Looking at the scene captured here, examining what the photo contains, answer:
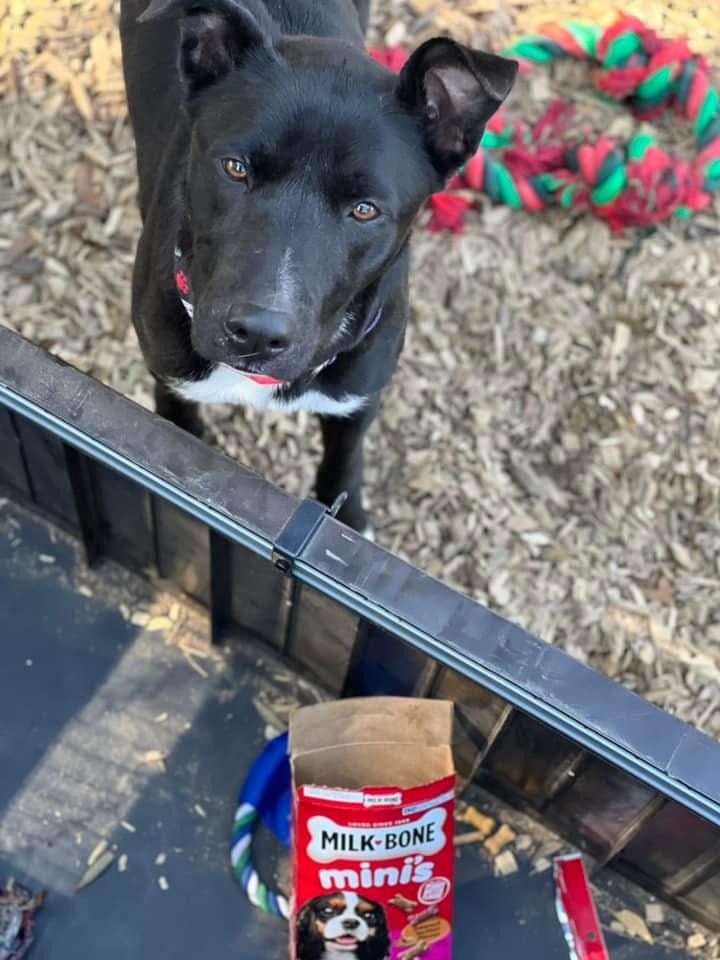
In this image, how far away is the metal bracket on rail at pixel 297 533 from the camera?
6.34ft

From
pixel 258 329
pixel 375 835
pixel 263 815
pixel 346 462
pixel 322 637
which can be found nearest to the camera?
pixel 258 329

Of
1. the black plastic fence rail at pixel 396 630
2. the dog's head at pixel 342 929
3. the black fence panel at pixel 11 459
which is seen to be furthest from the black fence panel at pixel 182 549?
the dog's head at pixel 342 929

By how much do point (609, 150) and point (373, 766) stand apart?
6.76 ft

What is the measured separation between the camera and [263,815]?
8.04ft

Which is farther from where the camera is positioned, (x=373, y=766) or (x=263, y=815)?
(x=263, y=815)

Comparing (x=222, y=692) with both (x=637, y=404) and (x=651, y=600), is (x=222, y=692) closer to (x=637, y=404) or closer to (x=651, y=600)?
(x=651, y=600)

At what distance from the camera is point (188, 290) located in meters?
1.94

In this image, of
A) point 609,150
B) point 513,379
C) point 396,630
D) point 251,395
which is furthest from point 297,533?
point 609,150

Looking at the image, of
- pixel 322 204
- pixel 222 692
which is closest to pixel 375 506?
pixel 222 692

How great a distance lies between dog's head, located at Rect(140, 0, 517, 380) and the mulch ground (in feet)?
3.64

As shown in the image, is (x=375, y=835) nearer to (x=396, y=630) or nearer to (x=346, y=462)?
(x=396, y=630)

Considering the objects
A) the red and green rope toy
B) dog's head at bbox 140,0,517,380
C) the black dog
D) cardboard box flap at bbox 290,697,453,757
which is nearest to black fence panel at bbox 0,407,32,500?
the black dog

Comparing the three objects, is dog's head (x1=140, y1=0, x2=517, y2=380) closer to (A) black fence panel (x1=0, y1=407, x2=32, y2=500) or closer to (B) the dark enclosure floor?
(A) black fence panel (x1=0, y1=407, x2=32, y2=500)

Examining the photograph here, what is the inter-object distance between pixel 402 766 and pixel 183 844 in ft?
2.00
